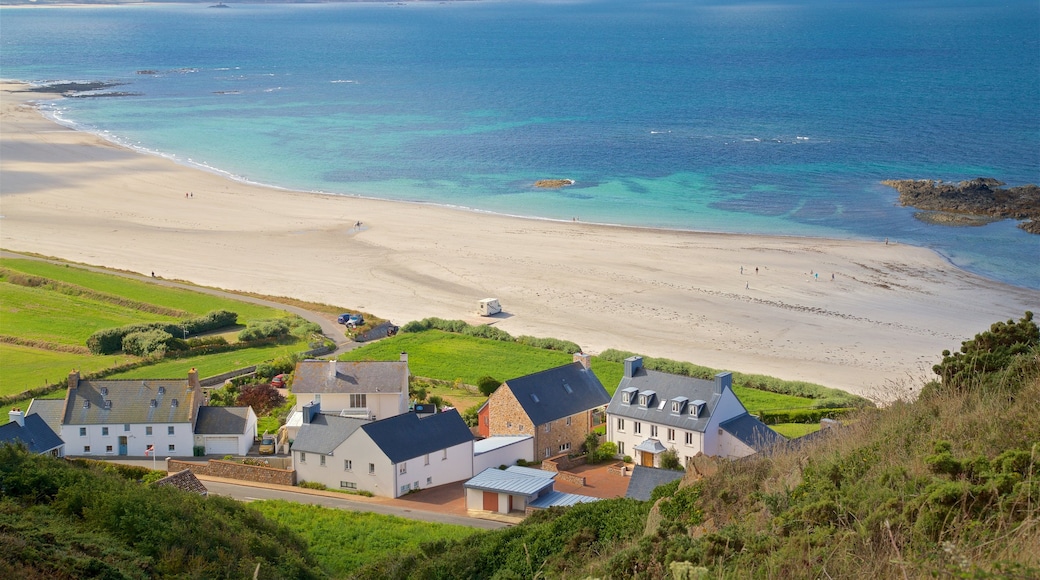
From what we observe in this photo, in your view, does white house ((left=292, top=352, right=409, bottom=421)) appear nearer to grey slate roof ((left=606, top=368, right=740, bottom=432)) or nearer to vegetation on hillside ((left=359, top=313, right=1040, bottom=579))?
grey slate roof ((left=606, top=368, right=740, bottom=432))

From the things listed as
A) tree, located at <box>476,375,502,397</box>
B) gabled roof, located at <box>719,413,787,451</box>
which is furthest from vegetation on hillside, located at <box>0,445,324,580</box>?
tree, located at <box>476,375,502,397</box>

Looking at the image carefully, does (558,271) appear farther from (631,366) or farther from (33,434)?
(33,434)

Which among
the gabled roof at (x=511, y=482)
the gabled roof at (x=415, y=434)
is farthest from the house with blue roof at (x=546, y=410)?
Answer: the gabled roof at (x=511, y=482)

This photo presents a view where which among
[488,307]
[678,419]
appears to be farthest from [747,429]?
[488,307]

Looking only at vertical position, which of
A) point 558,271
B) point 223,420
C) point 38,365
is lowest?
point 223,420

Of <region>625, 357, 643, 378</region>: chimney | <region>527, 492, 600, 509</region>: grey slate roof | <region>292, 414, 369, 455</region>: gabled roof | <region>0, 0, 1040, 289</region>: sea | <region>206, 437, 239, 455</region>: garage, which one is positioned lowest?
<region>527, 492, 600, 509</region>: grey slate roof

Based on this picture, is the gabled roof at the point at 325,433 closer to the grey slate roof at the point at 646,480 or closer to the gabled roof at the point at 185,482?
the gabled roof at the point at 185,482
